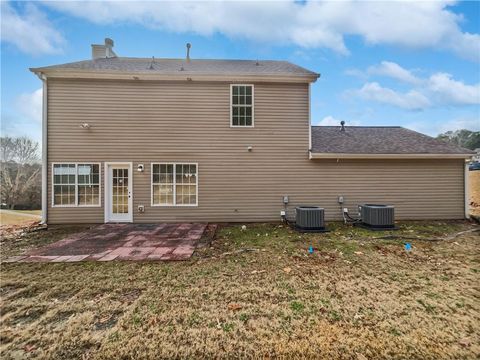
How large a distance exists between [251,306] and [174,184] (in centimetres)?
608

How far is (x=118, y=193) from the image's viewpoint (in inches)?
321

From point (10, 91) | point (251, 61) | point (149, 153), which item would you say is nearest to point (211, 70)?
point (251, 61)

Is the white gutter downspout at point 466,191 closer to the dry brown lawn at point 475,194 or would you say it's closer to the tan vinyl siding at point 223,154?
the tan vinyl siding at point 223,154

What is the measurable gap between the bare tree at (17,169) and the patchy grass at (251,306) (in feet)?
47.1

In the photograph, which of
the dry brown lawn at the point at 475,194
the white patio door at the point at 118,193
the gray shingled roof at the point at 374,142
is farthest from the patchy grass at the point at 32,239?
the dry brown lawn at the point at 475,194

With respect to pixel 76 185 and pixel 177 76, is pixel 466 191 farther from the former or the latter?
pixel 76 185

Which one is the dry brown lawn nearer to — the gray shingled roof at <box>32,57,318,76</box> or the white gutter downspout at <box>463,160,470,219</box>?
the white gutter downspout at <box>463,160,470,219</box>

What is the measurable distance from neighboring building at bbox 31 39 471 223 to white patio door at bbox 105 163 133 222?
4cm

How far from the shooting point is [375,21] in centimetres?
1012

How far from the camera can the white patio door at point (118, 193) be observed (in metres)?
8.09

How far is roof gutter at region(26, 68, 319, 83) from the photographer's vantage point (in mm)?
7789

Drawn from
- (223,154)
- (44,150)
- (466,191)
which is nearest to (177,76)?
(223,154)

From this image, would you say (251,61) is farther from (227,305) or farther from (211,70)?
(227,305)

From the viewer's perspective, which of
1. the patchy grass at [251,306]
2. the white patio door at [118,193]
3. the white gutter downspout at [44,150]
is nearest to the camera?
the patchy grass at [251,306]
